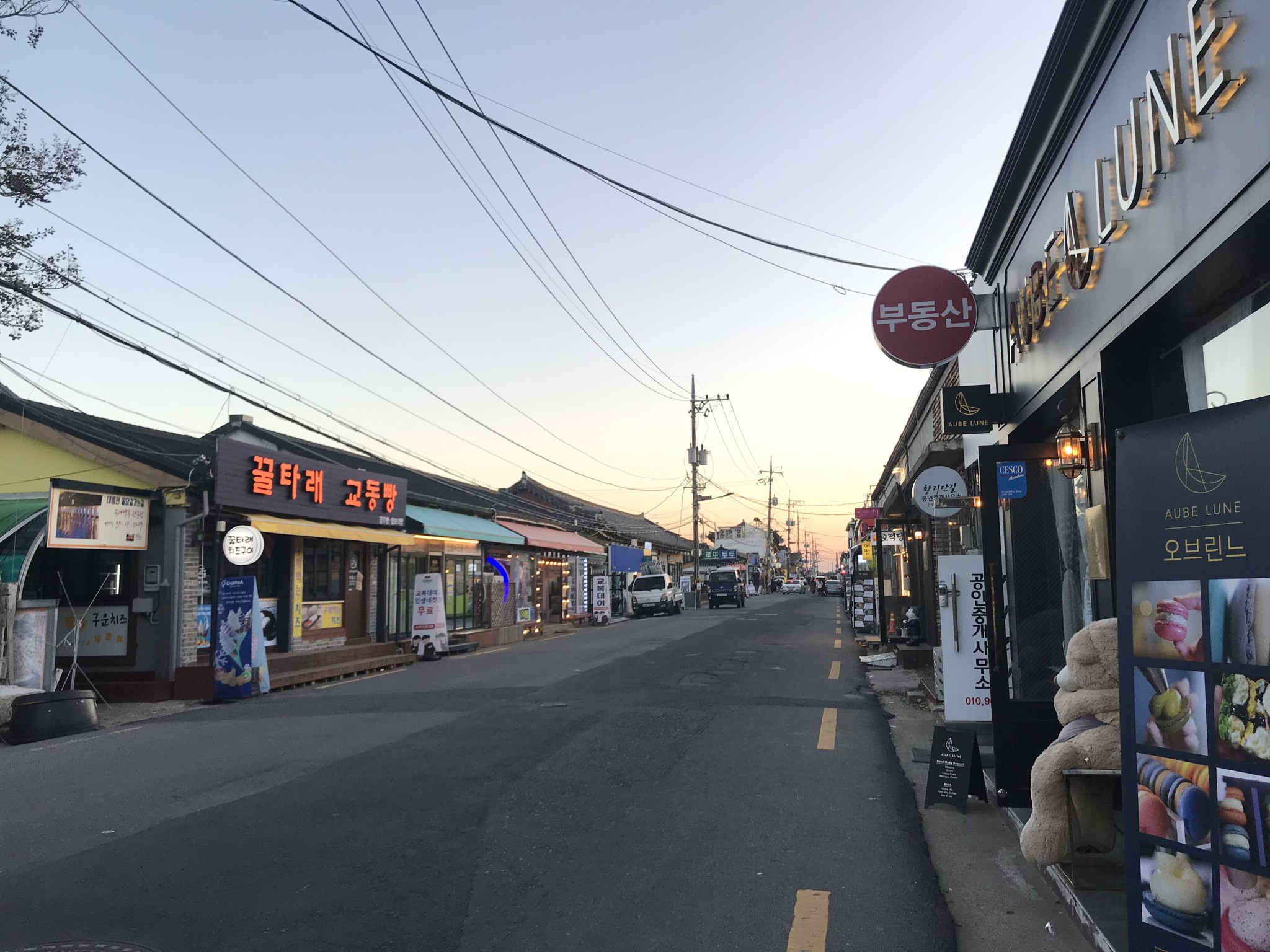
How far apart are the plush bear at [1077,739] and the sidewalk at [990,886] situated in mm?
355

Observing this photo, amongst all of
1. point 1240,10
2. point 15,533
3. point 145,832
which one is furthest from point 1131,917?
point 15,533

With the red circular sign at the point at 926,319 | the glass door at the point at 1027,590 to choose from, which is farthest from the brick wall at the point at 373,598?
the glass door at the point at 1027,590

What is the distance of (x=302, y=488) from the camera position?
18.3m

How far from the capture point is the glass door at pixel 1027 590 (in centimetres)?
606

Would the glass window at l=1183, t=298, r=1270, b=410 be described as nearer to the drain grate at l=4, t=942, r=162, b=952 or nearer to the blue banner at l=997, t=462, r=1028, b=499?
the blue banner at l=997, t=462, r=1028, b=499

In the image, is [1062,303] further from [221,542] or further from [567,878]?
[221,542]

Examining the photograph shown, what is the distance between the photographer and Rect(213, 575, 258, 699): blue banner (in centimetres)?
1423

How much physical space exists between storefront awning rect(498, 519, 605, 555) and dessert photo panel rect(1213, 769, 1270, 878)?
93.5 feet

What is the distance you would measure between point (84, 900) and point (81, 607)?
40.1 ft

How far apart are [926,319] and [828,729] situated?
186 inches

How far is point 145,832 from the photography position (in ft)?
20.4

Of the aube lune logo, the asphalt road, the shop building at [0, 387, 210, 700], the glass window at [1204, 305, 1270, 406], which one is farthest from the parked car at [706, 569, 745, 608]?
the aube lune logo

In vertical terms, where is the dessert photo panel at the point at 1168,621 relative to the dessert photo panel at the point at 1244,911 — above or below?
above

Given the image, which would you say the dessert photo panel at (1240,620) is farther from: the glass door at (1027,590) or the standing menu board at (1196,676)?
the glass door at (1027,590)
